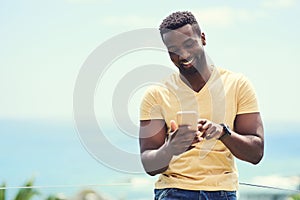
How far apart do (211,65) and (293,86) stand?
7033 mm

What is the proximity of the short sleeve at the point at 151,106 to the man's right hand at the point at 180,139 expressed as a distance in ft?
0.37

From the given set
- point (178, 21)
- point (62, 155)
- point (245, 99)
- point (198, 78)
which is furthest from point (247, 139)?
point (62, 155)

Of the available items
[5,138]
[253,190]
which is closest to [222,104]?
[253,190]

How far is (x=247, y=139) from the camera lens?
1.56m

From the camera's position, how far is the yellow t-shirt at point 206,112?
1567 mm

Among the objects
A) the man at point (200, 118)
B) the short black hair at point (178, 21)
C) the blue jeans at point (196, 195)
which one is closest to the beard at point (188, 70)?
the man at point (200, 118)

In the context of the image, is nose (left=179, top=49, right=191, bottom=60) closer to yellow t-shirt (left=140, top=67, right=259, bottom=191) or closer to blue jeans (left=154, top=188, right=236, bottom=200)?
yellow t-shirt (left=140, top=67, right=259, bottom=191)

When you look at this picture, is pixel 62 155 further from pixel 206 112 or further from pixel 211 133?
pixel 211 133

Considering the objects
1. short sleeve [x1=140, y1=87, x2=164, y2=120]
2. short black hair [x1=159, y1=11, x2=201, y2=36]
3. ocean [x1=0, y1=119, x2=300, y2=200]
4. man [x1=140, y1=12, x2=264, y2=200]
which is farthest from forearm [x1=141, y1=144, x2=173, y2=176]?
ocean [x1=0, y1=119, x2=300, y2=200]

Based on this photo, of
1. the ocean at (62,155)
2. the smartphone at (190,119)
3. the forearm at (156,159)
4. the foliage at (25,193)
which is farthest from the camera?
the ocean at (62,155)

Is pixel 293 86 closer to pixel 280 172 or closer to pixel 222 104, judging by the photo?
pixel 280 172

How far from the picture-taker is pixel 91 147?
1637mm

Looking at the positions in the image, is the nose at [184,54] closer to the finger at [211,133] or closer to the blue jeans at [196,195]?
the finger at [211,133]

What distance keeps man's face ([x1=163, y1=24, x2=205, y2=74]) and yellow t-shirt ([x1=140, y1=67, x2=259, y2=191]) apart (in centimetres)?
7
